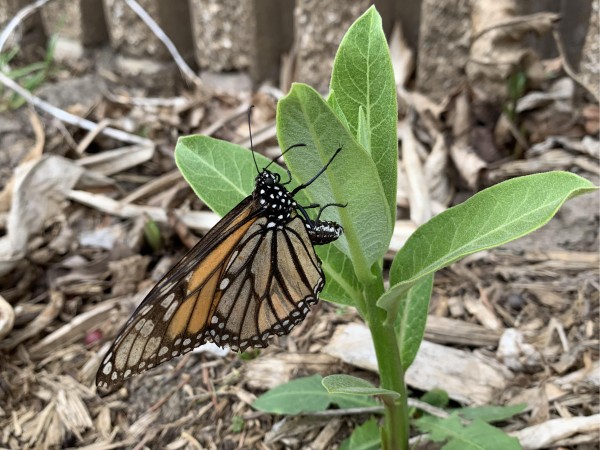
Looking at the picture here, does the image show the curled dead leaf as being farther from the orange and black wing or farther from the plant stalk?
the plant stalk

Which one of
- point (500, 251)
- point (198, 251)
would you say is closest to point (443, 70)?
point (500, 251)

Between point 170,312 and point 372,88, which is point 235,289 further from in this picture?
point 372,88

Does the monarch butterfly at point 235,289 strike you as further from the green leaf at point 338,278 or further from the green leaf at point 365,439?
the green leaf at point 365,439

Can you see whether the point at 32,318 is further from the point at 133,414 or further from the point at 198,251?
the point at 198,251

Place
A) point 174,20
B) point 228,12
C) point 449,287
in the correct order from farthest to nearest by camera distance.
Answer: point 174,20, point 228,12, point 449,287

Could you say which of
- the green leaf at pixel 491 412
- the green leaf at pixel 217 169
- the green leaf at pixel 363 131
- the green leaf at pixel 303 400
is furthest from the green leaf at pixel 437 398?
the green leaf at pixel 363 131
